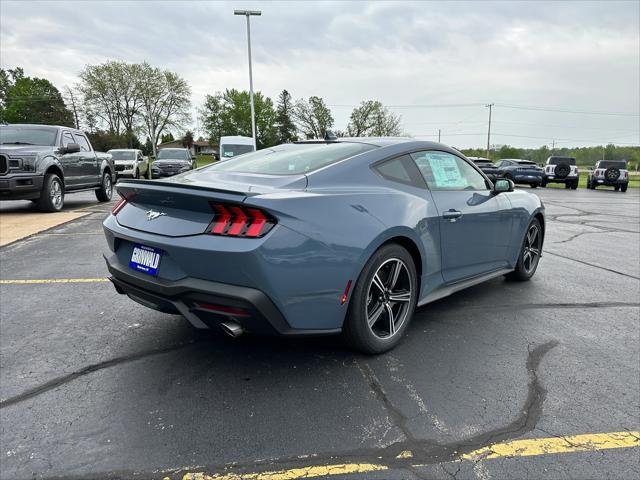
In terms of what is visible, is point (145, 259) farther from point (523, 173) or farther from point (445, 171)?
point (523, 173)

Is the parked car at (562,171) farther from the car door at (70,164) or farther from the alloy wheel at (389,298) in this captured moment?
the alloy wheel at (389,298)

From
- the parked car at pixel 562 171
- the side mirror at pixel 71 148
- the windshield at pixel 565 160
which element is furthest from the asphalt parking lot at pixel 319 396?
the windshield at pixel 565 160

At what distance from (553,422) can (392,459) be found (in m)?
0.95

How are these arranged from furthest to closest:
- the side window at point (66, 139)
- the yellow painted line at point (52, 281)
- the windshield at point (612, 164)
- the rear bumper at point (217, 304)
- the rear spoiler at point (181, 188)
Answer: the windshield at point (612, 164), the side window at point (66, 139), the yellow painted line at point (52, 281), the rear spoiler at point (181, 188), the rear bumper at point (217, 304)

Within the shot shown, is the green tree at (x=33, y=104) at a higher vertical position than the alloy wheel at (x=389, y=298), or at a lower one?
higher

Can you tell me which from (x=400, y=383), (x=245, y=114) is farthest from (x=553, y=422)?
(x=245, y=114)

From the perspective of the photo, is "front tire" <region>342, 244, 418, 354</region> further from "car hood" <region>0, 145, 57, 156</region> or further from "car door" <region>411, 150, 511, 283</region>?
"car hood" <region>0, 145, 57, 156</region>

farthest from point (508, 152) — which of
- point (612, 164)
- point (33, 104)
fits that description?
point (33, 104)

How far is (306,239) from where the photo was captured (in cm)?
241

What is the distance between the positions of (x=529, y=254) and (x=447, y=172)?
6.24ft

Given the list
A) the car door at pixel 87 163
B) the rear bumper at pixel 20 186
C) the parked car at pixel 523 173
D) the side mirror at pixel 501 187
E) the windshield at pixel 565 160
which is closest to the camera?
the side mirror at pixel 501 187

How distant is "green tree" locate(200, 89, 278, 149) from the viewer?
86.1 meters

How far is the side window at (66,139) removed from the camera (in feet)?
33.4

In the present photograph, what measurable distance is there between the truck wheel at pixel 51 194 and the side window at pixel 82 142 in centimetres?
166
